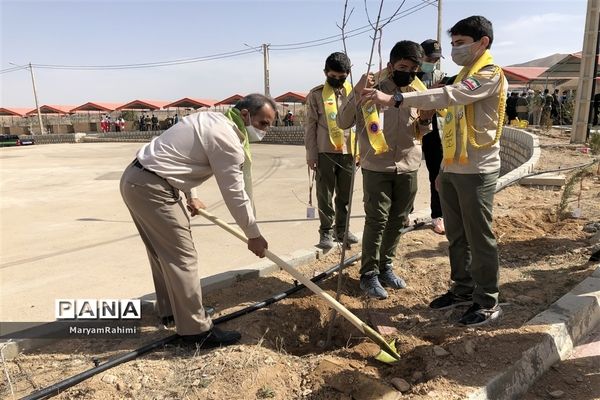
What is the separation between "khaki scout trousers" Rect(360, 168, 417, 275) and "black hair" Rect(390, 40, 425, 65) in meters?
0.83

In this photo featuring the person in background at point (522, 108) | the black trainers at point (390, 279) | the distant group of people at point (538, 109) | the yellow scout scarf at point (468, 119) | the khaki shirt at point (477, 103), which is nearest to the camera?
the khaki shirt at point (477, 103)

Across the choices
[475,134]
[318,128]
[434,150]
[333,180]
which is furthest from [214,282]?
[434,150]

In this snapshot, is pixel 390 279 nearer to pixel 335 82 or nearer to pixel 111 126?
pixel 335 82

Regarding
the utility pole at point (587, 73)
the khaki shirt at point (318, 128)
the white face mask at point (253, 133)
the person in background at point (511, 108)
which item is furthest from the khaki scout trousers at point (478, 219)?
the person in background at point (511, 108)

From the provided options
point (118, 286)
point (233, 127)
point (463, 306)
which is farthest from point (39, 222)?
point (463, 306)

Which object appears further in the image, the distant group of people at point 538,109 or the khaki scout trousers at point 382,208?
the distant group of people at point 538,109

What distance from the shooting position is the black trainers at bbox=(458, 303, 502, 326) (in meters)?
2.97

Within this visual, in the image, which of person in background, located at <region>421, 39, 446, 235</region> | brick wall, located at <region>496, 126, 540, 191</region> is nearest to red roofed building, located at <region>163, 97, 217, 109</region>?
brick wall, located at <region>496, 126, 540, 191</region>

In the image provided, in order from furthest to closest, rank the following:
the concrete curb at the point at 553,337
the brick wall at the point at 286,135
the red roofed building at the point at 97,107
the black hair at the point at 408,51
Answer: the red roofed building at the point at 97,107 < the brick wall at the point at 286,135 < the black hair at the point at 408,51 < the concrete curb at the point at 553,337

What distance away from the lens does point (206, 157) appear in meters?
2.78

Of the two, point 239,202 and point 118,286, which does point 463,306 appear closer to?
point 239,202

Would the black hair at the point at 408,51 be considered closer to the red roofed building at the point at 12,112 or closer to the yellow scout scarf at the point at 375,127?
the yellow scout scarf at the point at 375,127

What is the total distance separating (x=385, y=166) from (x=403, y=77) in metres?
0.64

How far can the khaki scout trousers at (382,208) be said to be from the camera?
3.56 meters
